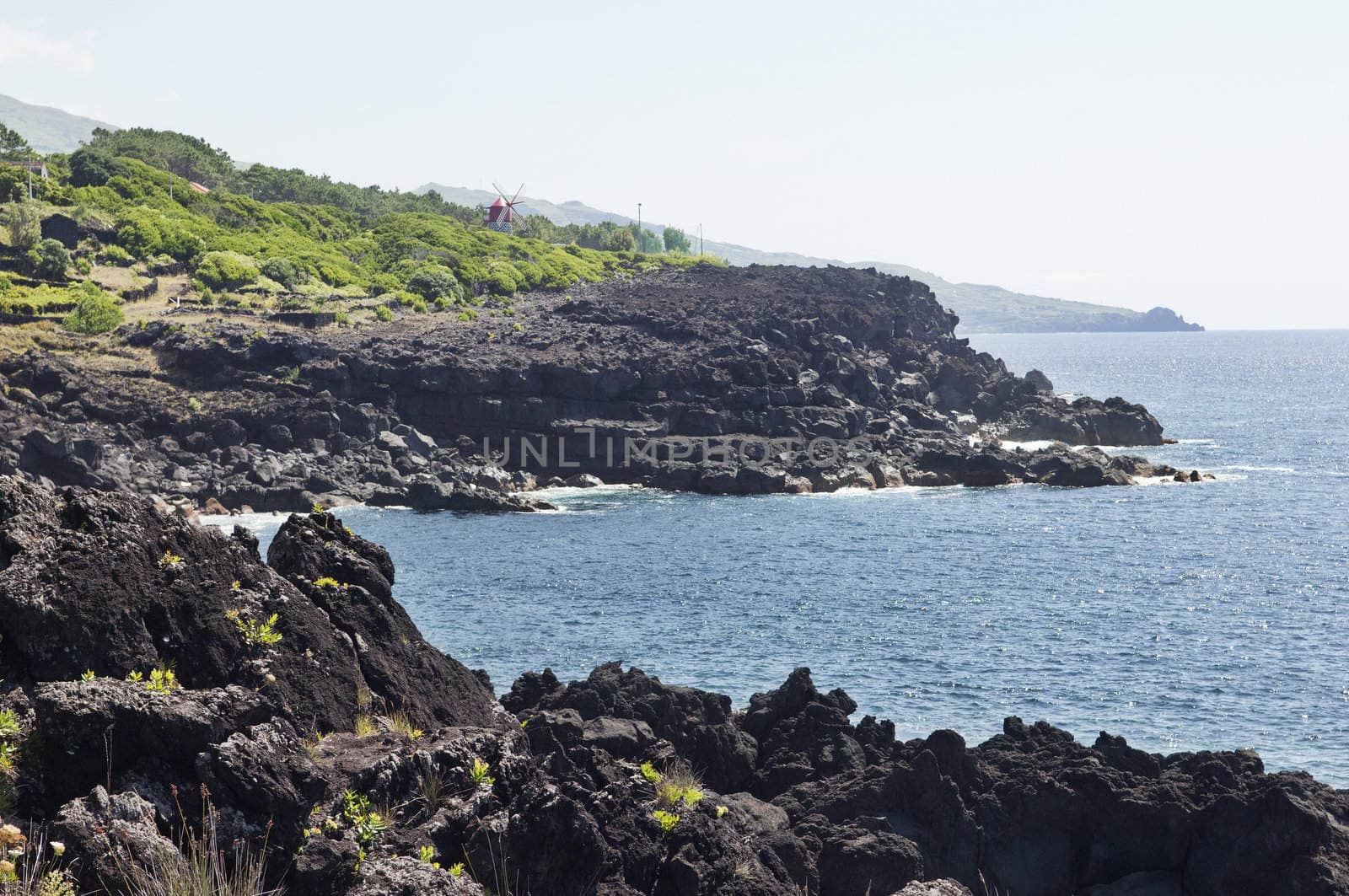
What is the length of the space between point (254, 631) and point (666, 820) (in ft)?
20.4

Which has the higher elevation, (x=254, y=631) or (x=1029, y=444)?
(x=254, y=631)

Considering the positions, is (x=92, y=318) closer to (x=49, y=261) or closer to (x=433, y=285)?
(x=49, y=261)

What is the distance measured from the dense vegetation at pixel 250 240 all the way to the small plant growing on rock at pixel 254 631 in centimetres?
8786

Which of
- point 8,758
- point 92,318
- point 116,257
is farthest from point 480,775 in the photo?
point 116,257

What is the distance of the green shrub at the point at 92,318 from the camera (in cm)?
9388

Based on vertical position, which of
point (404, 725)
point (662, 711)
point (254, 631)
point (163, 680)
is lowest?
point (662, 711)

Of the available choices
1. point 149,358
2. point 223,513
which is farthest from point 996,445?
point 149,358

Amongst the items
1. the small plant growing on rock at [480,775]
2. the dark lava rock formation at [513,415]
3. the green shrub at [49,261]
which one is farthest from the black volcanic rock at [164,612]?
the green shrub at [49,261]

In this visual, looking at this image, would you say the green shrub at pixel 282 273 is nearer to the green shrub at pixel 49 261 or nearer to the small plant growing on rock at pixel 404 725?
the green shrub at pixel 49 261

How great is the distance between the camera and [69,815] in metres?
11.5

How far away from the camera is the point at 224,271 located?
115875 millimetres

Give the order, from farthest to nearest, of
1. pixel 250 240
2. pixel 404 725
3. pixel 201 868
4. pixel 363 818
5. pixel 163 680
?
pixel 250 240
pixel 404 725
pixel 163 680
pixel 363 818
pixel 201 868

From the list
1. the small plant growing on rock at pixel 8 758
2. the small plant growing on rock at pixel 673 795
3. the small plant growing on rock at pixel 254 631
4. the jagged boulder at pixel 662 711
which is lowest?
the jagged boulder at pixel 662 711

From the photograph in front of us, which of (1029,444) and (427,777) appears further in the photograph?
(1029,444)
